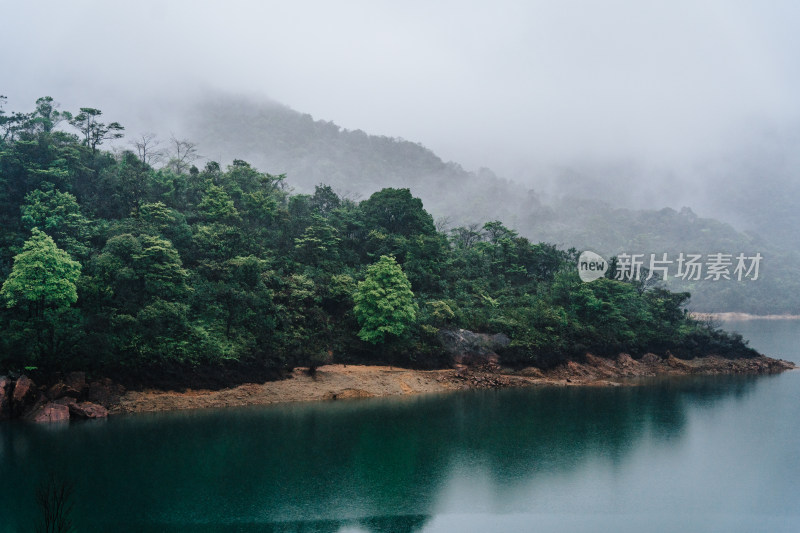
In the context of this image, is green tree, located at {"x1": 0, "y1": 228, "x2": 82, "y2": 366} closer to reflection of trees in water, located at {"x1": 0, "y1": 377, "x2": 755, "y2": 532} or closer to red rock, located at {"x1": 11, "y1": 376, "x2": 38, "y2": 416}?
red rock, located at {"x1": 11, "y1": 376, "x2": 38, "y2": 416}

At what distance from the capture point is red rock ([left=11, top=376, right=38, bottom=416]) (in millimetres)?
23641

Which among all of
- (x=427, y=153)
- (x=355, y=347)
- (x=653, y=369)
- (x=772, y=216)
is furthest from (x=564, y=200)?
(x=355, y=347)

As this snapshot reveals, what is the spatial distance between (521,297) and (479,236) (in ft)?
40.2

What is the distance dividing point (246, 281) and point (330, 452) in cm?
1344

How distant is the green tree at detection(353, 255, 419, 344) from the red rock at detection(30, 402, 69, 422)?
14.6 m

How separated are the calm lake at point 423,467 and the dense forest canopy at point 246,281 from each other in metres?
4.03

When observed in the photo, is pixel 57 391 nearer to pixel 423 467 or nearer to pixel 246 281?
pixel 246 281

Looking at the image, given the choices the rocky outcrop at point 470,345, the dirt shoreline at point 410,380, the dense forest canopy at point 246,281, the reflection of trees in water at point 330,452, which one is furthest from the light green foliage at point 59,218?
the rocky outcrop at point 470,345

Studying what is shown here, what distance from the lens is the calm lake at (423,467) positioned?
1498 centimetres

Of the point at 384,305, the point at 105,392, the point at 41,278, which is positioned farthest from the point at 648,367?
the point at 41,278

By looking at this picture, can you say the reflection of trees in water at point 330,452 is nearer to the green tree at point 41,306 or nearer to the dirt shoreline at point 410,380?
the dirt shoreline at point 410,380

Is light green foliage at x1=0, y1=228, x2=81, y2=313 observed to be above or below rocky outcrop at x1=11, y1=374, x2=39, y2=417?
above

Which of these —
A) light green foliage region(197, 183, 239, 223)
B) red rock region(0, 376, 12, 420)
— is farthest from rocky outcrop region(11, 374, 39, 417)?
light green foliage region(197, 183, 239, 223)

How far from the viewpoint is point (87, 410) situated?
2427 cm
